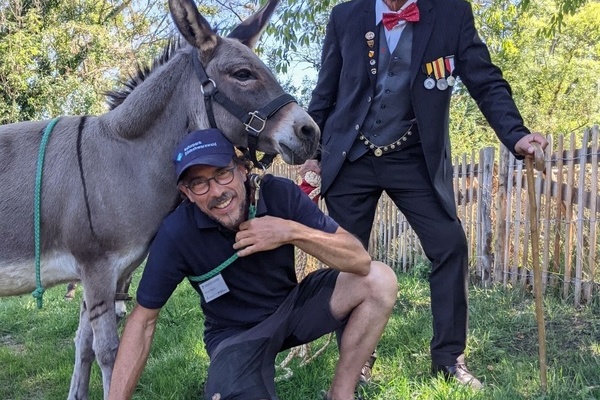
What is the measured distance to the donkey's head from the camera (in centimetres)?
272

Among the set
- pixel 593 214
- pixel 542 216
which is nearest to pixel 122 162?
pixel 593 214

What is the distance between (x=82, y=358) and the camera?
3.32 meters

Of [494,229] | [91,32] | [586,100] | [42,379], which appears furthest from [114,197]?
[586,100]

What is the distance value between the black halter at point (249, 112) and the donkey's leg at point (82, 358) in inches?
54.6

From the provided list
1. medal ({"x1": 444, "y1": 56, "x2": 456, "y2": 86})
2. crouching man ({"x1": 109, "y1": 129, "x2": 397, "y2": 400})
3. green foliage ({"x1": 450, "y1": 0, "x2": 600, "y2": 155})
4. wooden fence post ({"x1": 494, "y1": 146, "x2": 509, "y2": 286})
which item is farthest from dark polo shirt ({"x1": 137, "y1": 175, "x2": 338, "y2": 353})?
green foliage ({"x1": 450, "y1": 0, "x2": 600, "y2": 155})

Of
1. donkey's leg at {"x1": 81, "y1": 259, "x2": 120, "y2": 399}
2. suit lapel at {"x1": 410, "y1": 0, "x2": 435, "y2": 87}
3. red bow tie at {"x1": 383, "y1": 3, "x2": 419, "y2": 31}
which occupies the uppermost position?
red bow tie at {"x1": 383, "y1": 3, "x2": 419, "y2": 31}

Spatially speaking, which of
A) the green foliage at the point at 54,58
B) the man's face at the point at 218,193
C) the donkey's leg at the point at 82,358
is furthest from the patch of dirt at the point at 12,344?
the green foliage at the point at 54,58

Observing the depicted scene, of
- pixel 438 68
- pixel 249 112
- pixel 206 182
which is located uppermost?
pixel 438 68

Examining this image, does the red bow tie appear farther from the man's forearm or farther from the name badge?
the name badge

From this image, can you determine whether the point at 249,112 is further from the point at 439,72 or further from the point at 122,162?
the point at 439,72

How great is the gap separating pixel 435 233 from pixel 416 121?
0.67 meters

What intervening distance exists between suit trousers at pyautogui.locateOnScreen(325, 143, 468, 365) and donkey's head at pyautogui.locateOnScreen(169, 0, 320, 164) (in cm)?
74

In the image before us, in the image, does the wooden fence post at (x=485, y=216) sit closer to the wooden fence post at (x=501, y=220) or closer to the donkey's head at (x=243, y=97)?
the wooden fence post at (x=501, y=220)

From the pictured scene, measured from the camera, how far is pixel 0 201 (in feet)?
9.57
